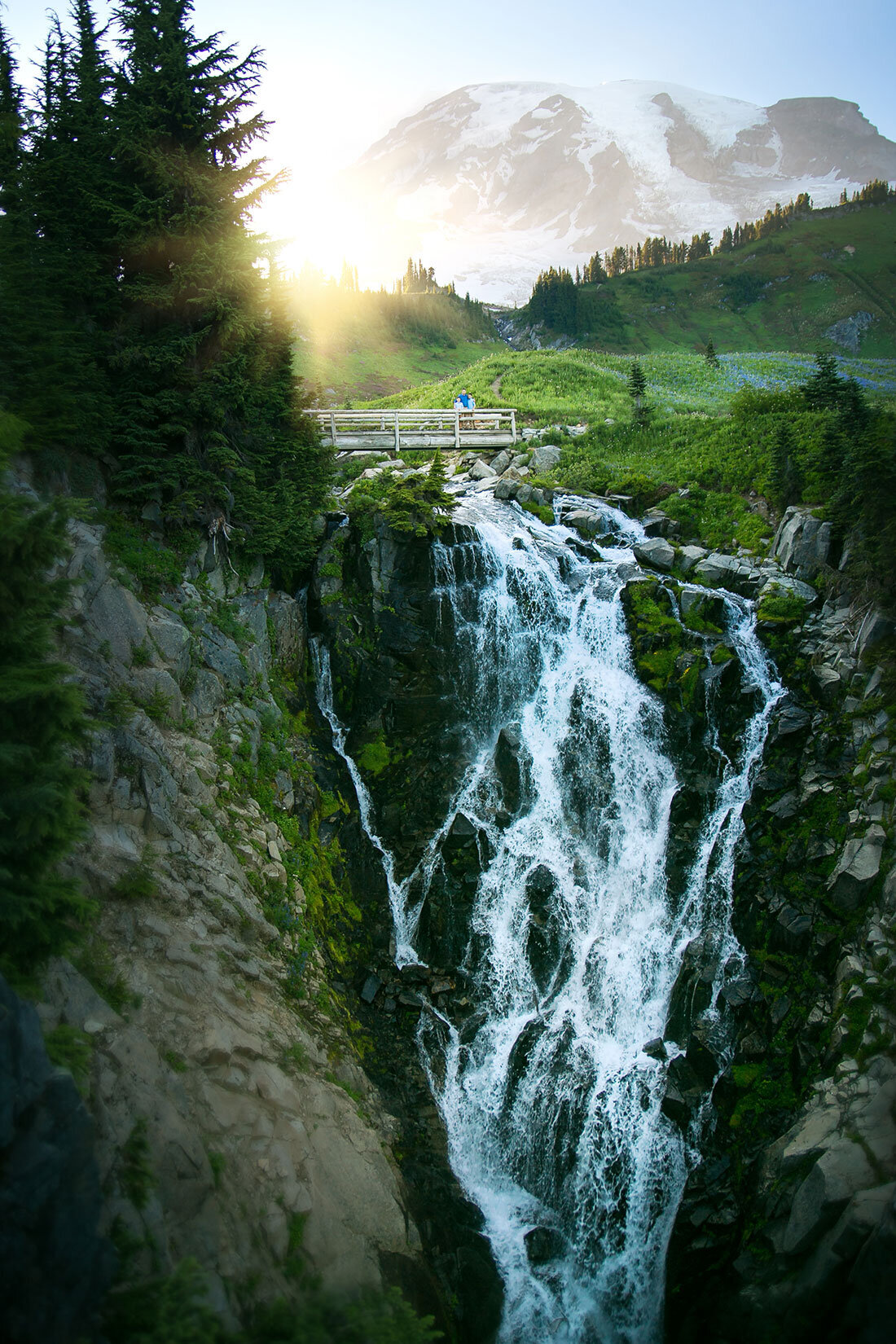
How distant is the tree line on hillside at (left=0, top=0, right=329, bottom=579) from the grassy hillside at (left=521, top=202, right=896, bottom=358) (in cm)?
6299

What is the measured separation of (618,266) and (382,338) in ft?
164

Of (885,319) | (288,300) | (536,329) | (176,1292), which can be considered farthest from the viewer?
(536,329)

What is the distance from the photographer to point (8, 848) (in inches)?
317

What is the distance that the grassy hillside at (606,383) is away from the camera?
36.2m

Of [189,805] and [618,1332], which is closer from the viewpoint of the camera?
[618,1332]

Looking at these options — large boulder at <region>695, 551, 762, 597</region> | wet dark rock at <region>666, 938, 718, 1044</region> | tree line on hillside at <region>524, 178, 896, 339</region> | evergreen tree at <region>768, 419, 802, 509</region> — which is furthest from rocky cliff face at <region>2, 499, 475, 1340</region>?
tree line on hillside at <region>524, 178, 896, 339</region>

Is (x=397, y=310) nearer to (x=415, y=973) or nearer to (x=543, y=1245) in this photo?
(x=415, y=973)

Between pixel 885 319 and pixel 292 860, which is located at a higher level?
pixel 885 319

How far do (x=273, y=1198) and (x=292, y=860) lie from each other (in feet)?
21.4

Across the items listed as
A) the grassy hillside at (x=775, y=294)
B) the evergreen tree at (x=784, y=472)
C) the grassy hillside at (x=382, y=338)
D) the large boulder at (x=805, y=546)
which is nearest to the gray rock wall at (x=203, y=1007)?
the large boulder at (x=805, y=546)

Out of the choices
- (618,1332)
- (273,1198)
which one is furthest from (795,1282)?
(273,1198)

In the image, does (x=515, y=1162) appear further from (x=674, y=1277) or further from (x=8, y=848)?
(x=8, y=848)

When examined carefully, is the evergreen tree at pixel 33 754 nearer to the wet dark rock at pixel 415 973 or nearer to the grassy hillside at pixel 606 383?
the wet dark rock at pixel 415 973

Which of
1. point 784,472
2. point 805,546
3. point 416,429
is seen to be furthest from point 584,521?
point 416,429
